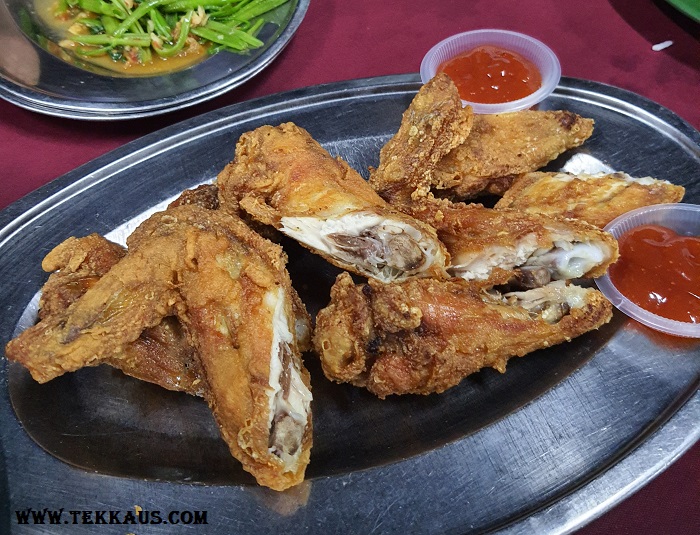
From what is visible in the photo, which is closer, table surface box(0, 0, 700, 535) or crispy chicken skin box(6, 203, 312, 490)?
crispy chicken skin box(6, 203, 312, 490)

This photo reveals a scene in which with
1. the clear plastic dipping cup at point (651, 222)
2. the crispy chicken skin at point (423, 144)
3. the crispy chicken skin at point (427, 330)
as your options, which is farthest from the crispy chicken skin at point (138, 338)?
the clear plastic dipping cup at point (651, 222)

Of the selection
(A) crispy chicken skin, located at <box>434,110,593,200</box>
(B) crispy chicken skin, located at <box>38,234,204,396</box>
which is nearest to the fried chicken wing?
(B) crispy chicken skin, located at <box>38,234,204,396</box>

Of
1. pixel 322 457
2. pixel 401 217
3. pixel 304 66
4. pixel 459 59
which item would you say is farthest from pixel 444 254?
pixel 304 66

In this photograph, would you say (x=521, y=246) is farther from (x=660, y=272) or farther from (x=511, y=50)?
(x=511, y=50)

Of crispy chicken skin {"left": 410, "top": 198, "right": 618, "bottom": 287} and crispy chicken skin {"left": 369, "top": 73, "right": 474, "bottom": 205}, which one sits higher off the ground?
crispy chicken skin {"left": 369, "top": 73, "right": 474, "bottom": 205}

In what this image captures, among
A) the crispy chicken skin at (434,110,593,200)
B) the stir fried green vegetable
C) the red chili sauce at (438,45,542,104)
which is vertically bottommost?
the crispy chicken skin at (434,110,593,200)

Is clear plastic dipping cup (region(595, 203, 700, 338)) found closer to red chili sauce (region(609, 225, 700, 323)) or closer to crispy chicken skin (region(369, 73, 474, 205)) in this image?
red chili sauce (region(609, 225, 700, 323))
